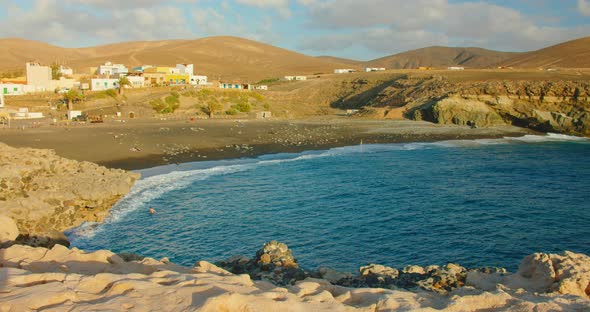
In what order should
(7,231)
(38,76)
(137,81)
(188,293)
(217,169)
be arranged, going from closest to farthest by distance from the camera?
(188,293), (7,231), (217,169), (38,76), (137,81)

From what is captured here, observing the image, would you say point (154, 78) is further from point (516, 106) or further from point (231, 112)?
point (516, 106)

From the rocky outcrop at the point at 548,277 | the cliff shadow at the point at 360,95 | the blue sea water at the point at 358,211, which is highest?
the cliff shadow at the point at 360,95

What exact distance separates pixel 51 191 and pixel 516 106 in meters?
49.8

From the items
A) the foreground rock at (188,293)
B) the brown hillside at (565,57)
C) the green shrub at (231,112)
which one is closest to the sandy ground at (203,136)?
the green shrub at (231,112)

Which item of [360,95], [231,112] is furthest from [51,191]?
[360,95]

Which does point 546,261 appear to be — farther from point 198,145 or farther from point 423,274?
point 198,145

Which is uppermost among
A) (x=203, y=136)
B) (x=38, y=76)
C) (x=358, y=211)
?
(x=38, y=76)

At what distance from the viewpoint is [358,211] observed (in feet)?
69.0

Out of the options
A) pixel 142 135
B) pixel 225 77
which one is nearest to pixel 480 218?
pixel 142 135

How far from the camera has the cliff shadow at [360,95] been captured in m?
83.6

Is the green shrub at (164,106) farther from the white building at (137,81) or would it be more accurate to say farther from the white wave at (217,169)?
the white wave at (217,169)

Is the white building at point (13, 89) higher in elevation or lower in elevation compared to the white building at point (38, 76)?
lower

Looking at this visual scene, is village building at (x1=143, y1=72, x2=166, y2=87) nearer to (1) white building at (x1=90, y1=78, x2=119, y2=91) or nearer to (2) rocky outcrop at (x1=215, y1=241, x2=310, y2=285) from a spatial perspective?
(1) white building at (x1=90, y1=78, x2=119, y2=91)

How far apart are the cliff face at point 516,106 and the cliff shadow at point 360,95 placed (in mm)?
21776
